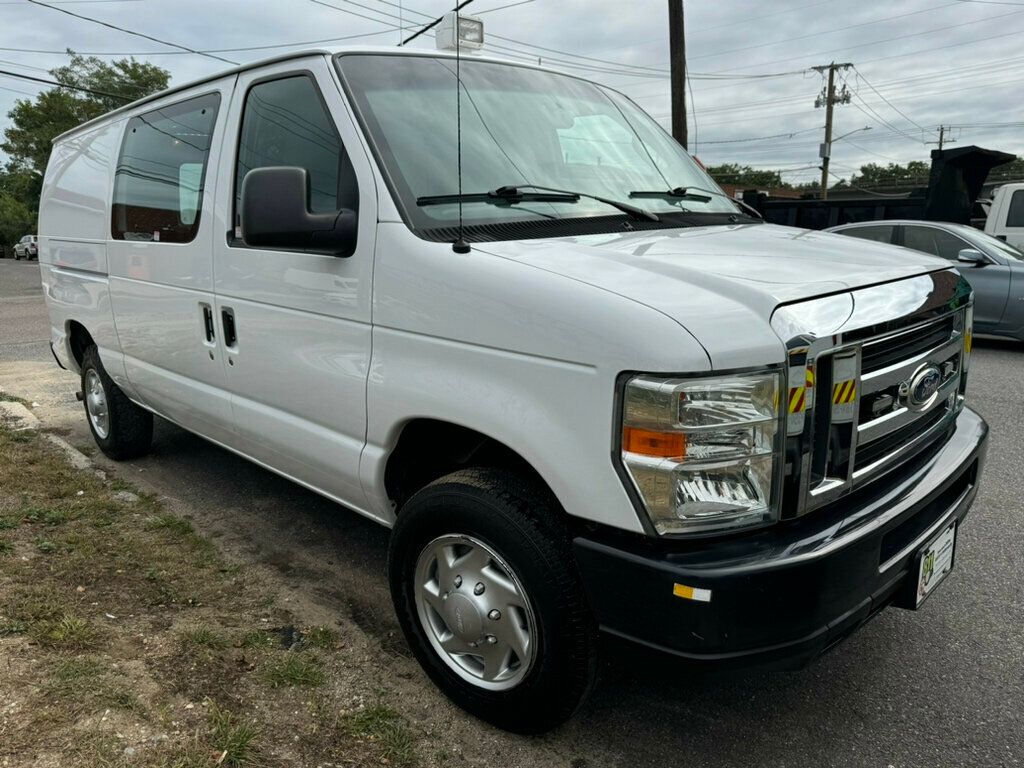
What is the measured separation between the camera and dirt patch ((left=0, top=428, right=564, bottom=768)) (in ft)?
7.65

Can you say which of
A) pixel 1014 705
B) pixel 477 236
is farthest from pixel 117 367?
pixel 1014 705

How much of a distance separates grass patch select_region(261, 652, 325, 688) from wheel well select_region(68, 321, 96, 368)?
3.27 meters

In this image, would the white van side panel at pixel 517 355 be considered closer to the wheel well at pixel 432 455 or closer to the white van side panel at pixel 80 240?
the wheel well at pixel 432 455

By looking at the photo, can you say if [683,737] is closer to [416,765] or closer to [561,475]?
[416,765]

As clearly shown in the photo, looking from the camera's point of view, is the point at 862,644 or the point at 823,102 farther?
the point at 823,102

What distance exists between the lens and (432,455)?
9.09ft

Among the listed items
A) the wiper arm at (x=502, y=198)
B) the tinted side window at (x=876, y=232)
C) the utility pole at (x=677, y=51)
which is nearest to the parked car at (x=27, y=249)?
the utility pole at (x=677, y=51)

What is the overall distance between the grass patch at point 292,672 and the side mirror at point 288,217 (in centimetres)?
144

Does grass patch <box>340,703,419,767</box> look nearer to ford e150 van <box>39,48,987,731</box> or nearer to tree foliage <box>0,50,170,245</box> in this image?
ford e150 van <box>39,48,987,731</box>

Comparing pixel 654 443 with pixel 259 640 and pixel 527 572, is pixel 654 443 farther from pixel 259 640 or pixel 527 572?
pixel 259 640

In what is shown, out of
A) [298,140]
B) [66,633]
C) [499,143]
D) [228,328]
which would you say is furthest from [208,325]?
[499,143]

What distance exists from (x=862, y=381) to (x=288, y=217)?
1.75 m

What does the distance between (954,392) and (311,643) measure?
2447 millimetres

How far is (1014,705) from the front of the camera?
2.58 m
